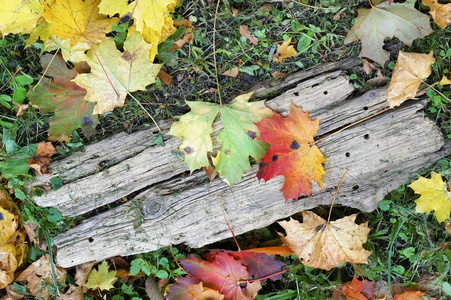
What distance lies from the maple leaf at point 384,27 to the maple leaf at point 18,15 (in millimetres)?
2087

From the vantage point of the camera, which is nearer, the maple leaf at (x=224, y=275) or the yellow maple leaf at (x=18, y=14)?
the yellow maple leaf at (x=18, y=14)

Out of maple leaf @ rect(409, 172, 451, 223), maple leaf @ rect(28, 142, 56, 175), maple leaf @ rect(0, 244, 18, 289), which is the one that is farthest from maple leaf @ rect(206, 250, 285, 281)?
maple leaf @ rect(0, 244, 18, 289)

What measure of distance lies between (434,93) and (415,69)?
0.85ft

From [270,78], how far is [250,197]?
0.88 metres

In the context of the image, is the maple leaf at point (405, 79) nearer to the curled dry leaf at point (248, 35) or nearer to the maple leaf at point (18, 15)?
the curled dry leaf at point (248, 35)

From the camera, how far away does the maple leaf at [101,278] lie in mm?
2598

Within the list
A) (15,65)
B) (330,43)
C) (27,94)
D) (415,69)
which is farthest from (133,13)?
(415,69)

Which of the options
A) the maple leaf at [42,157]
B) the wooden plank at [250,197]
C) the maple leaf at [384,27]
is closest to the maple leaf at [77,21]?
the maple leaf at [42,157]

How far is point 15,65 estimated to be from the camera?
2492 mm

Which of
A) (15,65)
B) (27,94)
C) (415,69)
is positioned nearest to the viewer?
(415,69)

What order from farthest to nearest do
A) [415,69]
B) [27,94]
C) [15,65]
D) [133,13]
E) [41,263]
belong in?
[41,263] → [15,65] → [27,94] → [415,69] → [133,13]

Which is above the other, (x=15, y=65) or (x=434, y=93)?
(x=15, y=65)

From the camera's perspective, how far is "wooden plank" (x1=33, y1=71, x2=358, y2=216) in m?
2.29

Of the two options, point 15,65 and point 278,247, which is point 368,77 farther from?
point 15,65
